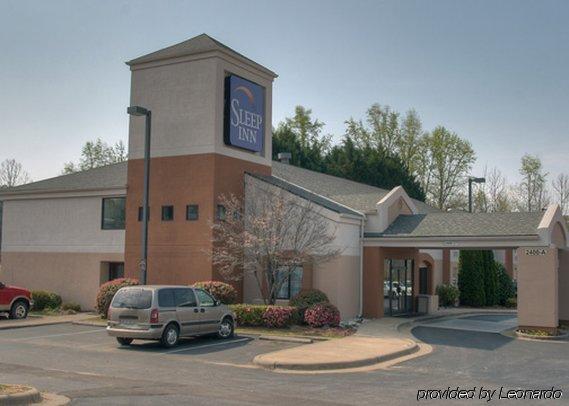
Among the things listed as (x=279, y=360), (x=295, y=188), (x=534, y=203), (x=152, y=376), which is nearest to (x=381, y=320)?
(x=295, y=188)

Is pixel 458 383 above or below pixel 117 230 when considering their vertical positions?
below

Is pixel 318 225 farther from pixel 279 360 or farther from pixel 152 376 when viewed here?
pixel 152 376

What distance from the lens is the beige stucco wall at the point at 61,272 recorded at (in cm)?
2834

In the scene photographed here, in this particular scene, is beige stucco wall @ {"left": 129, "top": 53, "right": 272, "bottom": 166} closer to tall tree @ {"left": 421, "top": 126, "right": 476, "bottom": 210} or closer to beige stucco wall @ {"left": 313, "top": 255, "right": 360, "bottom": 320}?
beige stucco wall @ {"left": 313, "top": 255, "right": 360, "bottom": 320}

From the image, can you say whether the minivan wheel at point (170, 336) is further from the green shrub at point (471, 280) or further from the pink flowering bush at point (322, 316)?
the green shrub at point (471, 280)

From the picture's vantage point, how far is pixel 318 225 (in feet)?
77.8

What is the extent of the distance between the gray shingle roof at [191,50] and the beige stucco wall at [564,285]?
564 inches

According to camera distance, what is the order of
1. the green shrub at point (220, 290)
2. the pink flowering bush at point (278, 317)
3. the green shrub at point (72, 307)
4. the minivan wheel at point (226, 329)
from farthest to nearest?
the green shrub at point (72, 307), the green shrub at point (220, 290), the pink flowering bush at point (278, 317), the minivan wheel at point (226, 329)

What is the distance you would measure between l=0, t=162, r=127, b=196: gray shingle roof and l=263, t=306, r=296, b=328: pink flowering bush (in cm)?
976

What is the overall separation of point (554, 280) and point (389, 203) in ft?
24.5

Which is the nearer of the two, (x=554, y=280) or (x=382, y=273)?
(x=554, y=280)

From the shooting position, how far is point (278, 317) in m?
21.2

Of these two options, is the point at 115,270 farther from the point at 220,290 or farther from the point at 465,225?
the point at 465,225

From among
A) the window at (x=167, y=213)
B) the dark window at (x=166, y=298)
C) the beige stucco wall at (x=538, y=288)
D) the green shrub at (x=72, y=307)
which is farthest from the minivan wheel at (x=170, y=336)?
the beige stucco wall at (x=538, y=288)
